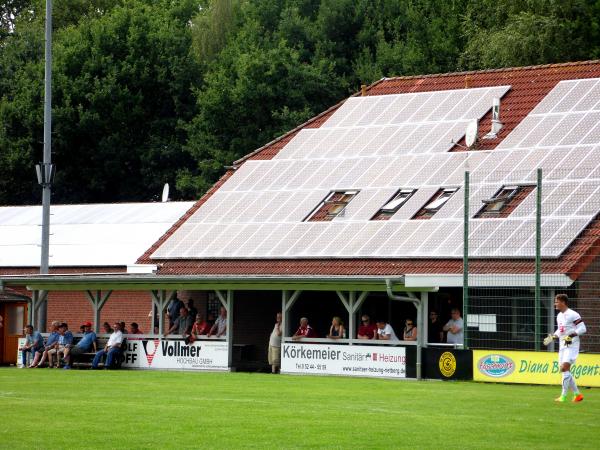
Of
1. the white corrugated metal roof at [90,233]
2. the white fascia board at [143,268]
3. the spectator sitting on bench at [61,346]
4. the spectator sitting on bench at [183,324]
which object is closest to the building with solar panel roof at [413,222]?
the white fascia board at [143,268]

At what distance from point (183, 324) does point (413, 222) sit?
20.8 ft

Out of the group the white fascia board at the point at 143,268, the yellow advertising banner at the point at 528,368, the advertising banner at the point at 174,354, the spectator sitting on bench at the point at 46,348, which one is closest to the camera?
the yellow advertising banner at the point at 528,368

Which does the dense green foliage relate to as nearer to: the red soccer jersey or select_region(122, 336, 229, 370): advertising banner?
the red soccer jersey

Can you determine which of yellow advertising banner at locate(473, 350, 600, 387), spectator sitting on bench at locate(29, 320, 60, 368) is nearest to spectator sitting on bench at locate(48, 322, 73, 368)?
spectator sitting on bench at locate(29, 320, 60, 368)

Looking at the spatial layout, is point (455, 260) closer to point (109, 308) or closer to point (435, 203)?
point (435, 203)

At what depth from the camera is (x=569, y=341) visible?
21.5m

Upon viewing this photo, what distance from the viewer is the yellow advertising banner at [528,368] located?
2572cm

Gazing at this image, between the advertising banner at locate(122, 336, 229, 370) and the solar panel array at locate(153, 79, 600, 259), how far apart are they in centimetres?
311

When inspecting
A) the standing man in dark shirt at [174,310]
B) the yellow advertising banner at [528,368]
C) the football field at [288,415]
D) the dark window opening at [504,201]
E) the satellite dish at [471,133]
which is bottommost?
the football field at [288,415]

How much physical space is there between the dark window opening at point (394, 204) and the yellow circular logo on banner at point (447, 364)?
6732 mm

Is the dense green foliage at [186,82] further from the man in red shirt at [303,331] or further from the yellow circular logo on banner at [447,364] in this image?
the yellow circular logo on banner at [447,364]

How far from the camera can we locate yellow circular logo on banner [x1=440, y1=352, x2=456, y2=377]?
27.9 m

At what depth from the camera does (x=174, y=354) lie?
33344mm

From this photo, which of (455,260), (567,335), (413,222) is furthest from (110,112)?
(567,335)
